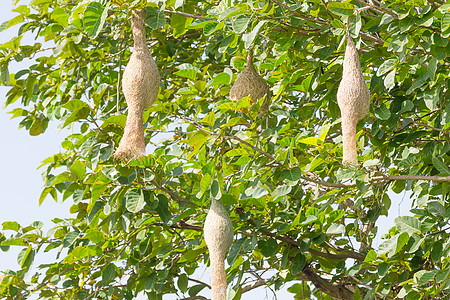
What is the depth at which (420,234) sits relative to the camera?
285 centimetres

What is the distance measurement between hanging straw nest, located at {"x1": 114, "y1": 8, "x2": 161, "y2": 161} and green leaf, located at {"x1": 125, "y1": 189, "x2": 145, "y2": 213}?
0.68 metres

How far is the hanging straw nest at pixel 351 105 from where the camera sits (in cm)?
216

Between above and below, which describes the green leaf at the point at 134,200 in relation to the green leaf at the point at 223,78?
below

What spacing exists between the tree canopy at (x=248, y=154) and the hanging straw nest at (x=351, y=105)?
0.28 m

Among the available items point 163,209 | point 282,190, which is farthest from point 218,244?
point 163,209

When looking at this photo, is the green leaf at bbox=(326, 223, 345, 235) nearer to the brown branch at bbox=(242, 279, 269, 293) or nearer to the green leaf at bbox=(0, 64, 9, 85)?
the brown branch at bbox=(242, 279, 269, 293)

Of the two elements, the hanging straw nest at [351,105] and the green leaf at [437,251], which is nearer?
the hanging straw nest at [351,105]

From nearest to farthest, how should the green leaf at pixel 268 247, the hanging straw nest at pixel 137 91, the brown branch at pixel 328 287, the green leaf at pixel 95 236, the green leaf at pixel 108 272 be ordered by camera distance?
the hanging straw nest at pixel 137 91 < the green leaf at pixel 268 247 < the green leaf at pixel 95 236 < the green leaf at pixel 108 272 < the brown branch at pixel 328 287

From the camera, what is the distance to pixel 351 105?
2.21 m

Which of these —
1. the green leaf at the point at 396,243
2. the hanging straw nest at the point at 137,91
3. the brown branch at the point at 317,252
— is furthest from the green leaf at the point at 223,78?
the green leaf at the point at 396,243

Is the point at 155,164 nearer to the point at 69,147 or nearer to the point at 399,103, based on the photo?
the point at 69,147

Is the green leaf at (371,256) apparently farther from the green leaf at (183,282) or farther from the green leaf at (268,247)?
the green leaf at (183,282)

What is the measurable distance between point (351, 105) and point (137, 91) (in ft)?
2.64

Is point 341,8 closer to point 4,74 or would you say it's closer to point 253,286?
point 4,74
